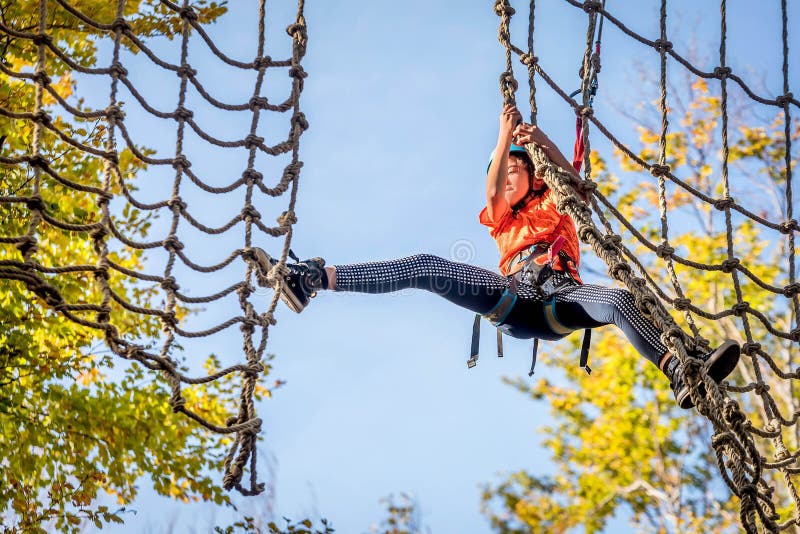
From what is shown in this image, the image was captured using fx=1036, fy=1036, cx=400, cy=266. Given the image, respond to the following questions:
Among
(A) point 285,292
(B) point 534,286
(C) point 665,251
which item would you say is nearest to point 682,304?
(C) point 665,251

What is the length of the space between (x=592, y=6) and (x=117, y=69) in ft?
6.46

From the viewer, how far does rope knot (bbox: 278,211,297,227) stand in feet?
11.5

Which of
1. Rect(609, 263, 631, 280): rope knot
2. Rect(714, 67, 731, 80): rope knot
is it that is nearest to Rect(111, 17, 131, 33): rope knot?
Rect(609, 263, 631, 280): rope knot

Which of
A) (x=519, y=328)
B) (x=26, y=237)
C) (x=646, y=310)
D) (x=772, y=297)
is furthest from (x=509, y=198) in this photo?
(x=772, y=297)

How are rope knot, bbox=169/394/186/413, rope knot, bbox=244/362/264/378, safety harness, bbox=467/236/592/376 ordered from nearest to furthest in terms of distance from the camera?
rope knot, bbox=169/394/186/413 → rope knot, bbox=244/362/264/378 → safety harness, bbox=467/236/592/376

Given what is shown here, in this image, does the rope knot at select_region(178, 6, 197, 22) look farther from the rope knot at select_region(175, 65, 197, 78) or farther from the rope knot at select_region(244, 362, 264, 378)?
the rope knot at select_region(244, 362, 264, 378)

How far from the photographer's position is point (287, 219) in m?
3.50

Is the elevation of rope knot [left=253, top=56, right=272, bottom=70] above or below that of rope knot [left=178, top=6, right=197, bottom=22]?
below

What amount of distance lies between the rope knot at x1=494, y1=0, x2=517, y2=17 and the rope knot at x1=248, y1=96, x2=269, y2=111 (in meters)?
1.05

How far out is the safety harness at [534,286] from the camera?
12.9 ft

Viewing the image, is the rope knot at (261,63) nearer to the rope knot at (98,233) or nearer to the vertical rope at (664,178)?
the rope knot at (98,233)

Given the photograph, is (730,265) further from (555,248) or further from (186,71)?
(186,71)

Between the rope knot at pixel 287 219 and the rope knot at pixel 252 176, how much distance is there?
6.0 inches

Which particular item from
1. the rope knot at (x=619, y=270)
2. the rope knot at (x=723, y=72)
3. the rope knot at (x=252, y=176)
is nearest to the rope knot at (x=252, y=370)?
the rope knot at (x=252, y=176)
